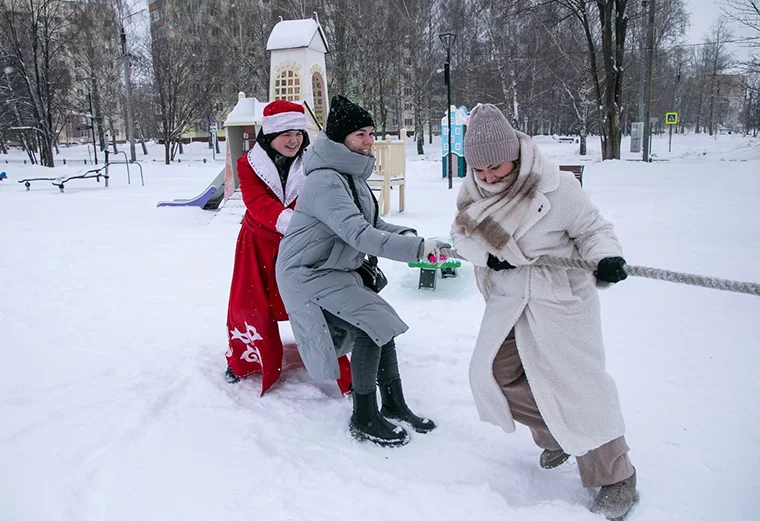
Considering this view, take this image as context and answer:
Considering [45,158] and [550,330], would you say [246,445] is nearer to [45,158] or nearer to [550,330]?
[550,330]

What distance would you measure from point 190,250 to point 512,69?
2266 centimetres

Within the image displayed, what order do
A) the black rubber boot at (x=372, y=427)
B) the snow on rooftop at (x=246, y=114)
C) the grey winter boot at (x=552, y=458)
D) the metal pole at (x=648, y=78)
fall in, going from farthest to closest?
the metal pole at (x=648, y=78) < the snow on rooftop at (x=246, y=114) < the black rubber boot at (x=372, y=427) < the grey winter boot at (x=552, y=458)

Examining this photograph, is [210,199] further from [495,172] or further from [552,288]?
[552,288]

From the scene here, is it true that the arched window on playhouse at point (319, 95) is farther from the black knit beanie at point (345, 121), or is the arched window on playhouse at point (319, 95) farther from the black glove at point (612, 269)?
the black glove at point (612, 269)

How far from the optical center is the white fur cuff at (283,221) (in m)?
3.03

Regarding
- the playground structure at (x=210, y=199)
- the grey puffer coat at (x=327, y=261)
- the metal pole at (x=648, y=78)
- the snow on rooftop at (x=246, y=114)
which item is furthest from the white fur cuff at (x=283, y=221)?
the metal pole at (x=648, y=78)

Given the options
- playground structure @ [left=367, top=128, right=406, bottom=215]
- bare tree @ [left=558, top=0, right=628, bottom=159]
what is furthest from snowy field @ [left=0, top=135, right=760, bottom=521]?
bare tree @ [left=558, top=0, right=628, bottom=159]

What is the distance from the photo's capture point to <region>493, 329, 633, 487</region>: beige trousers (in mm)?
2129

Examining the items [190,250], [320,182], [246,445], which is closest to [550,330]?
[320,182]

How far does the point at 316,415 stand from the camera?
9.92ft

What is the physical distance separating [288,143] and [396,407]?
1633 mm

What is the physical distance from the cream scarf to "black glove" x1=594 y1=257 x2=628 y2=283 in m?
0.27

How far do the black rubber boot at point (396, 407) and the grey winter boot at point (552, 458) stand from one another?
607 millimetres

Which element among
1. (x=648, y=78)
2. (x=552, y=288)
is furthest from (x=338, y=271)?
(x=648, y=78)
